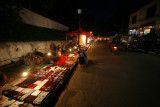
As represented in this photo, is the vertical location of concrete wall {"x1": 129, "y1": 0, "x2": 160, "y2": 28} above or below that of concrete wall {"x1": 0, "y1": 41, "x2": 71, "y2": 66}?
above

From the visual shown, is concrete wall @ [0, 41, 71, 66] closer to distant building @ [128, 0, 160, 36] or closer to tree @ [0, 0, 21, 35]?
tree @ [0, 0, 21, 35]

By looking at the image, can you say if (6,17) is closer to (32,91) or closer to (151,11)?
(32,91)

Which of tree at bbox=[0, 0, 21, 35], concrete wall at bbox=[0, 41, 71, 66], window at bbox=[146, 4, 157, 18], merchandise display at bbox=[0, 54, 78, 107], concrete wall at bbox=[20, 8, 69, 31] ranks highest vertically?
window at bbox=[146, 4, 157, 18]

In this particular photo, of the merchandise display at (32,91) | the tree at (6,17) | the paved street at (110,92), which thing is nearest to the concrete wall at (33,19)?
the tree at (6,17)

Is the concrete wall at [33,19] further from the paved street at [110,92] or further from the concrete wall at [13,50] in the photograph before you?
the paved street at [110,92]

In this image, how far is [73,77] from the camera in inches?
181

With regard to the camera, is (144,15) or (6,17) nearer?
(6,17)

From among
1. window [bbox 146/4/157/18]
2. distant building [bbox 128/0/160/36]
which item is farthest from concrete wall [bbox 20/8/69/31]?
window [bbox 146/4/157/18]

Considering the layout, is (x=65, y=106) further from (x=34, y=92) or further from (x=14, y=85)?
(x=14, y=85)

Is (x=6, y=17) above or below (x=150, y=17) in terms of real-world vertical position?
below

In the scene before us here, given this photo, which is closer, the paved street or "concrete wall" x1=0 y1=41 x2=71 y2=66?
the paved street

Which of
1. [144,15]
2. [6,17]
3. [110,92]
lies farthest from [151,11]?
[6,17]

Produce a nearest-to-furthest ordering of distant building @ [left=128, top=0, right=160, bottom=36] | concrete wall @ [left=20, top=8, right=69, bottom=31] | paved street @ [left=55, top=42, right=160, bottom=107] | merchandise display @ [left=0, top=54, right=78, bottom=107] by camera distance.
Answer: merchandise display @ [left=0, top=54, right=78, bottom=107] → paved street @ [left=55, top=42, right=160, bottom=107] → concrete wall @ [left=20, top=8, right=69, bottom=31] → distant building @ [left=128, top=0, right=160, bottom=36]

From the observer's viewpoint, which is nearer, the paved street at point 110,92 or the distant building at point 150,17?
the paved street at point 110,92
